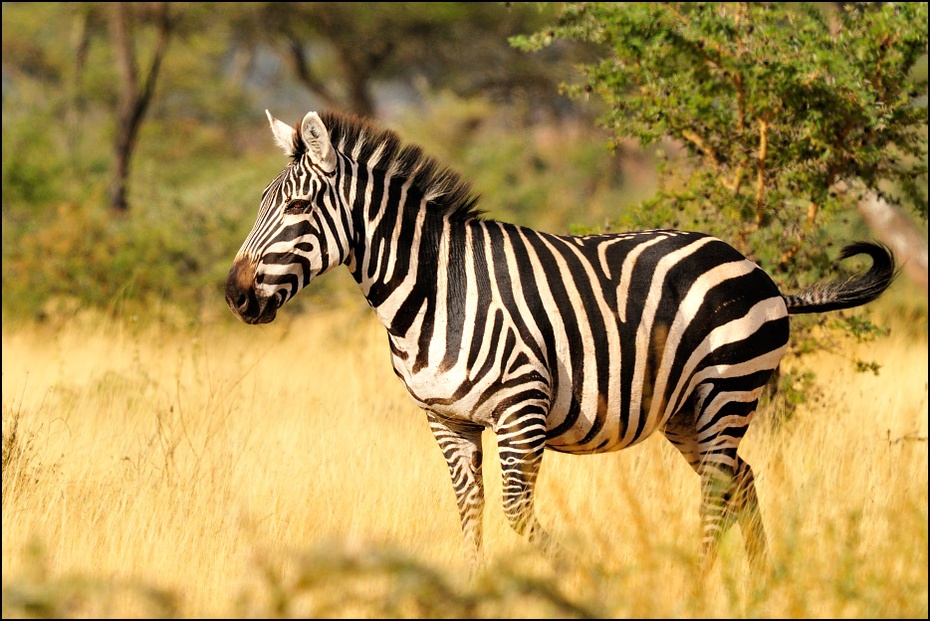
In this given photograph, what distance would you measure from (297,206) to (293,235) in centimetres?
13

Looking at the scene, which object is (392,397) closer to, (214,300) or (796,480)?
(796,480)

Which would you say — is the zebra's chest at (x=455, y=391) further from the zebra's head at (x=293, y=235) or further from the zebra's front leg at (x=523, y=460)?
the zebra's head at (x=293, y=235)

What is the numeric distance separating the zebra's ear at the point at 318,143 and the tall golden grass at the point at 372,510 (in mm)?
1526

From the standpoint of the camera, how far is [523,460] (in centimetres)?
454

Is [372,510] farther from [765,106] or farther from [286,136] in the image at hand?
Result: [765,106]

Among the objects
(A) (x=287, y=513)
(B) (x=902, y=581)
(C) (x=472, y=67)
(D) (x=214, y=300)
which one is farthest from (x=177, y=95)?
(B) (x=902, y=581)

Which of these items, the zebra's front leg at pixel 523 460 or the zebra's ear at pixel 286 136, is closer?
the zebra's front leg at pixel 523 460

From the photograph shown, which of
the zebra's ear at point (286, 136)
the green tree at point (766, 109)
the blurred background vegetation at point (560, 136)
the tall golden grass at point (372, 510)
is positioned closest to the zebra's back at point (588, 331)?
the tall golden grass at point (372, 510)

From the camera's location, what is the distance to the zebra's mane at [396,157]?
16.0 ft

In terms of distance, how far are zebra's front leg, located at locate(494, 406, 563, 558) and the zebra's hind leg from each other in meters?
0.78

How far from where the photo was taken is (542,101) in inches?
935

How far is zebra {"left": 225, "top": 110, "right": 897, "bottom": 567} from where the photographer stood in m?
4.56

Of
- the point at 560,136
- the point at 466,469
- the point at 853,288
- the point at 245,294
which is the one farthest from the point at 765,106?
the point at 560,136

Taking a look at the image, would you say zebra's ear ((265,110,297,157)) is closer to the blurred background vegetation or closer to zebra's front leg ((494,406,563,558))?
zebra's front leg ((494,406,563,558))
